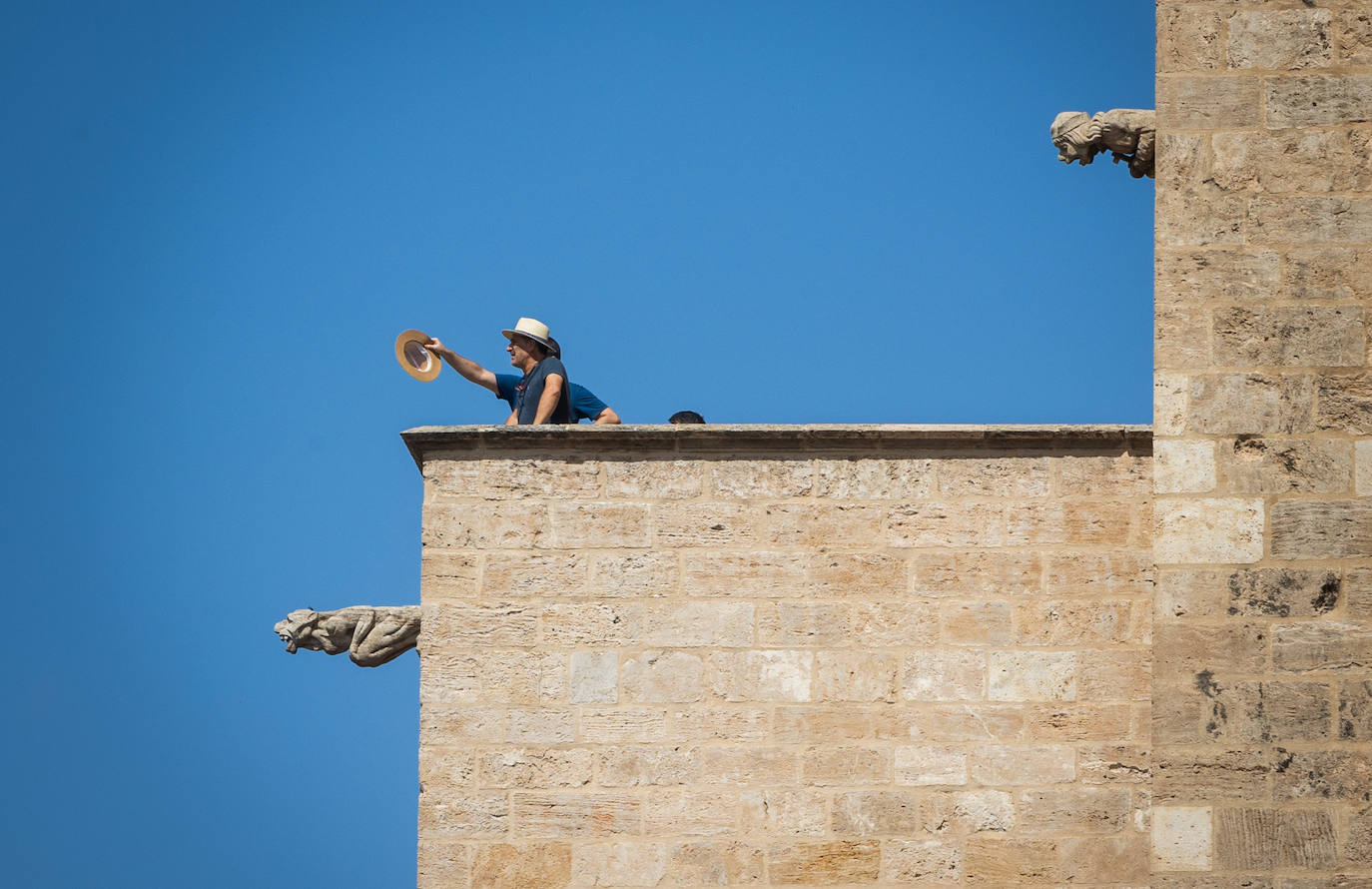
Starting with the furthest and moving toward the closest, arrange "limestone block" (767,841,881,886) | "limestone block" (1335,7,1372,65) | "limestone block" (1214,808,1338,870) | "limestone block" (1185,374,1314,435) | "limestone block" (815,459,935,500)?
"limestone block" (815,459,935,500)
"limestone block" (767,841,881,886)
"limestone block" (1335,7,1372,65)
"limestone block" (1185,374,1314,435)
"limestone block" (1214,808,1338,870)

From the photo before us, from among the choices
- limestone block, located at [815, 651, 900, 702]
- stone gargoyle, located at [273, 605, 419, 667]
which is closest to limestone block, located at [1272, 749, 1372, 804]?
limestone block, located at [815, 651, 900, 702]

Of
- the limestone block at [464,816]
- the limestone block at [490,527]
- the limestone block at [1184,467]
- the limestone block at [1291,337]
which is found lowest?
the limestone block at [464,816]

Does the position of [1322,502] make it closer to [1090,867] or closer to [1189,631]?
[1189,631]

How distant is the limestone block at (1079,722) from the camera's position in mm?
8469

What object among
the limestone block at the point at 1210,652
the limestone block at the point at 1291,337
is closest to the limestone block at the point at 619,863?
the limestone block at the point at 1210,652

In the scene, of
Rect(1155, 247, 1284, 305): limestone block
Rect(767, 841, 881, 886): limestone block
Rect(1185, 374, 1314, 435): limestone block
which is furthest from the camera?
Rect(767, 841, 881, 886): limestone block

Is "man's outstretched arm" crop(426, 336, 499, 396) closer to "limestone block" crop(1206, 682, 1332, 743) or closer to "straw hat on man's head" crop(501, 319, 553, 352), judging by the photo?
"straw hat on man's head" crop(501, 319, 553, 352)

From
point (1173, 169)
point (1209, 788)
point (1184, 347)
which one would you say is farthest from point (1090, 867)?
point (1173, 169)

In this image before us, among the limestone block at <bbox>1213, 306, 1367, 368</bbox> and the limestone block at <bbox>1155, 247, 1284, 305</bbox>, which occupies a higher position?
the limestone block at <bbox>1155, 247, 1284, 305</bbox>

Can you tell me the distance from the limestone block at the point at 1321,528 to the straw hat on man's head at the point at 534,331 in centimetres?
403

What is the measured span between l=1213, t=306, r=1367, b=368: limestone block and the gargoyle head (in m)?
4.30

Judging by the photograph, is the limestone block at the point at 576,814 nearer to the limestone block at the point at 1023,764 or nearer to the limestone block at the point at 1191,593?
the limestone block at the point at 1023,764

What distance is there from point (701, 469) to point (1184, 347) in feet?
7.40

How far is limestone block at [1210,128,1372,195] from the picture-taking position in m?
7.56
